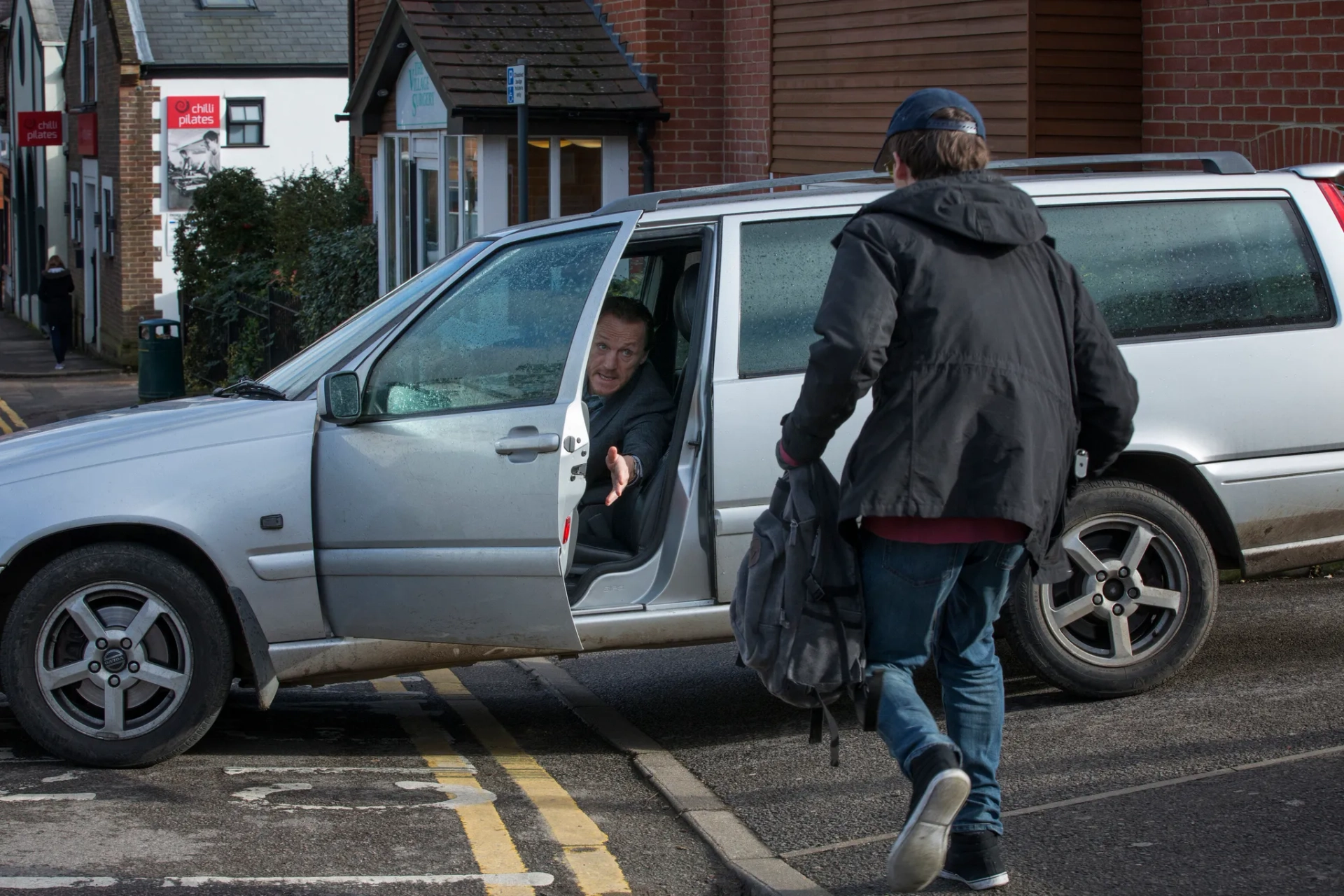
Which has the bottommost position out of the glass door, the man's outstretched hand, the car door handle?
the man's outstretched hand

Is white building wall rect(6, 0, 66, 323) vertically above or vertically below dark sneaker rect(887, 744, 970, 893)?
above

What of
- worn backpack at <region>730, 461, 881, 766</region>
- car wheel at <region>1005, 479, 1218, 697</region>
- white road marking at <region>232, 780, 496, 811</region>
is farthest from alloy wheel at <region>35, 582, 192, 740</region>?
car wheel at <region>1005, 479, 1218, 697</region>

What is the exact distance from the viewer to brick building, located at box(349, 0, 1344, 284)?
30.1ft

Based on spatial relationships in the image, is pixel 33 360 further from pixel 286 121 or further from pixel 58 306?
pixel 286 121

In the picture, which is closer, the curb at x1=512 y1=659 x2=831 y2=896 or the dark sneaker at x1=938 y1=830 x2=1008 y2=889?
the dark sneaker at x1=938 y1=830 x2=1008 y2=889

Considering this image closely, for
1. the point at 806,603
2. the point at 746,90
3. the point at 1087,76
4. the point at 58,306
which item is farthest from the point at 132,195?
the point at 806,603

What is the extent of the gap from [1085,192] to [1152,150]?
A: 4.84 meters

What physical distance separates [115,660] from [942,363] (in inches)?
119

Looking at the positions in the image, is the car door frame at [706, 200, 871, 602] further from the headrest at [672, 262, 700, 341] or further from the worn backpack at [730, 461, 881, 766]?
the worn backpack at [730, 461, 881, 766]

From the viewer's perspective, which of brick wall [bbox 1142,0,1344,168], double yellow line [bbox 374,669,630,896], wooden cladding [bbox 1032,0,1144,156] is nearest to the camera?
double yellow line [bbox 374,669,630,896]

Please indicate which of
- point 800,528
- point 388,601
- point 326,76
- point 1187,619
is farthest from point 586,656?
point 326,76

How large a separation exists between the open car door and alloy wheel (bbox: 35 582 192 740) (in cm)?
54

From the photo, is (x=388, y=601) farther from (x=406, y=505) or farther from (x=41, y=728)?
(x=41, y=728)

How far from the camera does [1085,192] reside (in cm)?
577
